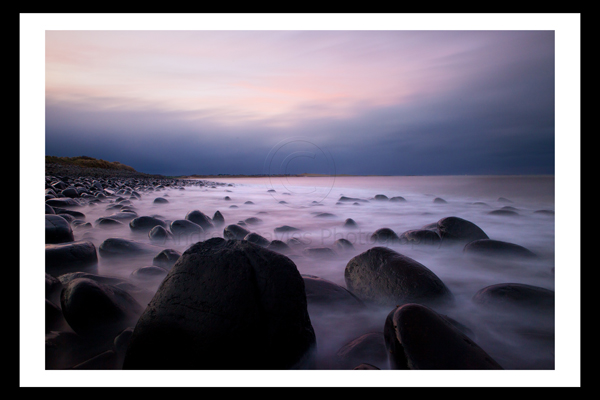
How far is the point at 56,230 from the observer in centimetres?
271

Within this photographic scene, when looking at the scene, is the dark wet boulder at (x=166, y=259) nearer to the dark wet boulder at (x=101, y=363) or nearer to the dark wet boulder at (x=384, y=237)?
the dark wet boulder at (x=101, y=363)

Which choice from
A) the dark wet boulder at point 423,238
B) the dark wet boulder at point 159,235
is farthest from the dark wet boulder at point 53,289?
the dark wet boulder at point 423,238

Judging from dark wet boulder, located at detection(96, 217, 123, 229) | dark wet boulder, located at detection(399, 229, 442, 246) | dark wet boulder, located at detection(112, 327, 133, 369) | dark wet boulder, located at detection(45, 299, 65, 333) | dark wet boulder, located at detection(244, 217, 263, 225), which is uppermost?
dark wet boulder, located at detection(96, 217, 123, 229)

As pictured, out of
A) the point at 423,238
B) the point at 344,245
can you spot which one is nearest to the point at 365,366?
the point at 344,245

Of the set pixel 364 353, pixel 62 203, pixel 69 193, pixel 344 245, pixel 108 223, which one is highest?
pixel 69 193

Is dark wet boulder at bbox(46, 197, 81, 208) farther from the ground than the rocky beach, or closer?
farther from the ground

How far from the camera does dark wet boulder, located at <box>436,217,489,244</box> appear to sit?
3436mm

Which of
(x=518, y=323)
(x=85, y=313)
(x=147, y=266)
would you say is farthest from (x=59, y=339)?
(x=518, y=323)

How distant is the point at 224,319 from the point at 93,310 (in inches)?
34.7

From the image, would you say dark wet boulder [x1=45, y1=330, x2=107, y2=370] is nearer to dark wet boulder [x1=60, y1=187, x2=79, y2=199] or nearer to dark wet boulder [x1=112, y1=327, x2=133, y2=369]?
dark wet boulder [x1=112, y1=327, x2=133, y2=369]

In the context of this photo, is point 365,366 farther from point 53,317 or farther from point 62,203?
point 62,203

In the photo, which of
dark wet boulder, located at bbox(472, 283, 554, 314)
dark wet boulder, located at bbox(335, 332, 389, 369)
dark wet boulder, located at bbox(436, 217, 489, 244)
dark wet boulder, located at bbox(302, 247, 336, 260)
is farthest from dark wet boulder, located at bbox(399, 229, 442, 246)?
dark wet boulder, located at bbox(335, 332, 389, 369)

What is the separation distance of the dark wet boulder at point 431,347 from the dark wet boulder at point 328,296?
590mm

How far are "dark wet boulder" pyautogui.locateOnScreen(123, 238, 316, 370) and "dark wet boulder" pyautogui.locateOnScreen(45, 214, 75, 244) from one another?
215 centimetres
